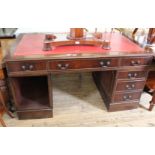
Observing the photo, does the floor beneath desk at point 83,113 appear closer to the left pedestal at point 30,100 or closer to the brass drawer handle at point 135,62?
the left pedestal at point 30,100

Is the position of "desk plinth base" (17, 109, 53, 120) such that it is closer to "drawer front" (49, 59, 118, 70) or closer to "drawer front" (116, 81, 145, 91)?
"drawer front" (49, 59, 118, 70)

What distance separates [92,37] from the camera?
1.54 metres

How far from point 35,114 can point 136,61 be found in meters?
1.05

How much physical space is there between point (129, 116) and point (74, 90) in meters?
0.73

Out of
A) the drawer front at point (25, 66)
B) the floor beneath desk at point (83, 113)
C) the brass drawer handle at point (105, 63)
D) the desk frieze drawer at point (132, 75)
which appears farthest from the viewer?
the floor beneath desk at point (83, 113)

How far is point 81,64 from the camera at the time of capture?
131cm

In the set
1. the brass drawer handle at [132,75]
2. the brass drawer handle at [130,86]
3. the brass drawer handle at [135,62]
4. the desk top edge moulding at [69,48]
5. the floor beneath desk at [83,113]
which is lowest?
the floor beneath desk at [83,113]

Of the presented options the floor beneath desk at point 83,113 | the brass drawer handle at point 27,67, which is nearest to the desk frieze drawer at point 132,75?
the floor beneath desk at point 83,113

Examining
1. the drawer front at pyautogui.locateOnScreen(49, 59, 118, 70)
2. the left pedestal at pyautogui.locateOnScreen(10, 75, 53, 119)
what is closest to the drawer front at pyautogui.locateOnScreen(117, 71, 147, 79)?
the drawer front at pyautogui.locateOnScreen(49, 59, 118, 70)

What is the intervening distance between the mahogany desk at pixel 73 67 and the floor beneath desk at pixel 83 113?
7cm

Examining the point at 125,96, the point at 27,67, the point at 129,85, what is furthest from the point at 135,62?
the point at 27,67

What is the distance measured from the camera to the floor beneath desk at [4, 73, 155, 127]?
1.59 meters

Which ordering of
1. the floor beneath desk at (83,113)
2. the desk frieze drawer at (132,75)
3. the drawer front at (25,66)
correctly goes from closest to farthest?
the drawer front at (25,66) → the desk frieze drawer at (132,75) → the floor beneath desk at (83,113)

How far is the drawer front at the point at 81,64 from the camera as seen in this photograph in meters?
1.28
